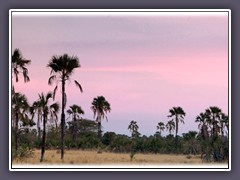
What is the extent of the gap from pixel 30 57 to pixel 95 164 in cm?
209

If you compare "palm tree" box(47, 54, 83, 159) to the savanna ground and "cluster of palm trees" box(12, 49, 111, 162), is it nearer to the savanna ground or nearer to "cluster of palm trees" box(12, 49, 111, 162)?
"cluster of palm trees" box(12, 49, 111, 162)

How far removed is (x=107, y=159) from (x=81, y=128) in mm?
683

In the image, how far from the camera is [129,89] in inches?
1732

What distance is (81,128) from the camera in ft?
144

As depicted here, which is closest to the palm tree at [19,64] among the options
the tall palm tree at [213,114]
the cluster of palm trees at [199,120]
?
the cluster of palm trees at [199,120]

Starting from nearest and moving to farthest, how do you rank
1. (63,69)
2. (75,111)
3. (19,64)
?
1. (19,64)
2. (75,111)
3. (63,69)

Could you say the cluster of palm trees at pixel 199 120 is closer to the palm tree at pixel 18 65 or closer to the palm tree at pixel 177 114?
the palm tree at pixel 177 114

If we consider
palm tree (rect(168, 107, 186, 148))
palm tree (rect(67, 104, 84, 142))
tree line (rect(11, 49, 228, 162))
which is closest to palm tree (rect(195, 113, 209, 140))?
tree line (rect(11, 49, 228, 162))

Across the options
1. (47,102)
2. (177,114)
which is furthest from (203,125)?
(47,102)

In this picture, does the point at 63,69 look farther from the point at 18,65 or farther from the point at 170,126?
the point at 170,126

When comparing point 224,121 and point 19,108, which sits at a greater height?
point 19,108
